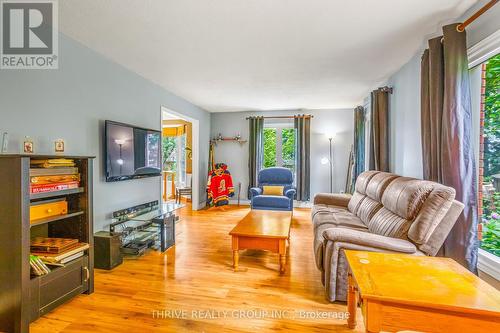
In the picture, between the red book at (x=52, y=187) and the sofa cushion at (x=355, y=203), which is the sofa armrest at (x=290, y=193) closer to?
the sofa cushion at (x=355, y=203)

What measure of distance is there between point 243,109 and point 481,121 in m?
4.62

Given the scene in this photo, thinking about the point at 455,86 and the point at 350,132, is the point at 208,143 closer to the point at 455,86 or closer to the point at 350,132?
the point at 350,132

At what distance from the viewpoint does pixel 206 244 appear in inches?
132

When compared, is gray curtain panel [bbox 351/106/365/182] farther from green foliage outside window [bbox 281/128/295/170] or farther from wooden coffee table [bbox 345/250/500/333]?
wooden coffee table [bbox 345/250/500/333]

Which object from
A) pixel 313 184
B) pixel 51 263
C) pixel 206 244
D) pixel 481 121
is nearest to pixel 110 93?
pixel 51 263

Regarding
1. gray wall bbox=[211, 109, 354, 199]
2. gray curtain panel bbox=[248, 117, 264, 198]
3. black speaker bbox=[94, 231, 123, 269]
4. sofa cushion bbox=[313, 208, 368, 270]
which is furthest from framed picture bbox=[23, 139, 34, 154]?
gray wall bbox=[211, 109, 354, 199]

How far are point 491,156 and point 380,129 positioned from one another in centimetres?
175

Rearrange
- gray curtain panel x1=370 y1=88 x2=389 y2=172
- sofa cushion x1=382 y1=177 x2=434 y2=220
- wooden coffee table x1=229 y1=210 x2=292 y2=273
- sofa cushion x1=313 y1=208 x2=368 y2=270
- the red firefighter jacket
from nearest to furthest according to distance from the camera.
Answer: sofa cushion x1=382 y1=177 x2=434 y2=220
wooden coffee table x1=229 y1=210 x2=292 y2=273
sofa cushion x1=313 y1=208 x2=368 y2=270
gray curtain panel x1=370 y1=88 x2=389 y2=172
the red firefighter jacket

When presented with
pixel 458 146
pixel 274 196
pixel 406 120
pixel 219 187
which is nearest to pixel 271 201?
pixel 274 196

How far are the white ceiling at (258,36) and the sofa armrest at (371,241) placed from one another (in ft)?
5.85

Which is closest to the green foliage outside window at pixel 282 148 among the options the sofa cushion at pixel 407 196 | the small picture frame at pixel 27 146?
the sofa cushion at pixel 407 196

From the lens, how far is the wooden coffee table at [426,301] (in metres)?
0.95

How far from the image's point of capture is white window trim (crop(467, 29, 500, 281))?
1687mm

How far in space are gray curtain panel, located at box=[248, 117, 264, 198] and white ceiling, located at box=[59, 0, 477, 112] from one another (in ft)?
7.06
